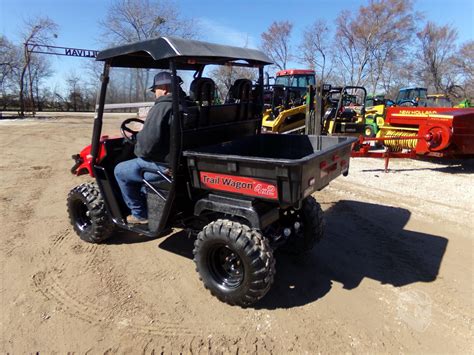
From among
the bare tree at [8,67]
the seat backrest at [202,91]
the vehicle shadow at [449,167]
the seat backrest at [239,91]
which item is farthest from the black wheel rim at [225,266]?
the bare tree at [8,67]

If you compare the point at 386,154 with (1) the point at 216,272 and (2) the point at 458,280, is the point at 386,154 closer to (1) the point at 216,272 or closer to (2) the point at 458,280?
(2) the point at 458,280

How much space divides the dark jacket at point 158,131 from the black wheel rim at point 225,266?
0.89 m

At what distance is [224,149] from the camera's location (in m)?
3.50

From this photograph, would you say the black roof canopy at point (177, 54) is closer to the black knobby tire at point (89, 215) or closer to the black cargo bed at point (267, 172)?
the black cargo bed at point (267, 172)

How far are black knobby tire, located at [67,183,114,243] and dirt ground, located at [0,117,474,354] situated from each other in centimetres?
14

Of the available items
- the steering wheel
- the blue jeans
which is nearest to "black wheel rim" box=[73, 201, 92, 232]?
the blue jeans

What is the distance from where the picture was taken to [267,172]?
2.66 meters

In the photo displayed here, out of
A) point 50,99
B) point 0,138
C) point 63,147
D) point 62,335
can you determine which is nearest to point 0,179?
point 63,147

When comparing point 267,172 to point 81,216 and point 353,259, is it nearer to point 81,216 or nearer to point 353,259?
point 353,259

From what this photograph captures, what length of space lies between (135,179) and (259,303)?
61.0 inches

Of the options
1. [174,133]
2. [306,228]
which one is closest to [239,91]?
[174,133]

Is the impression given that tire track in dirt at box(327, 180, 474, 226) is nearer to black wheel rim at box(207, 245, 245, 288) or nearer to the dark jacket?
black wheel rim at box(207, 245, 245, 288)

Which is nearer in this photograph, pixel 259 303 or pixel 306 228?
pixel 259 303

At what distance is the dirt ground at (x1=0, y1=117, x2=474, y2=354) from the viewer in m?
2.62
